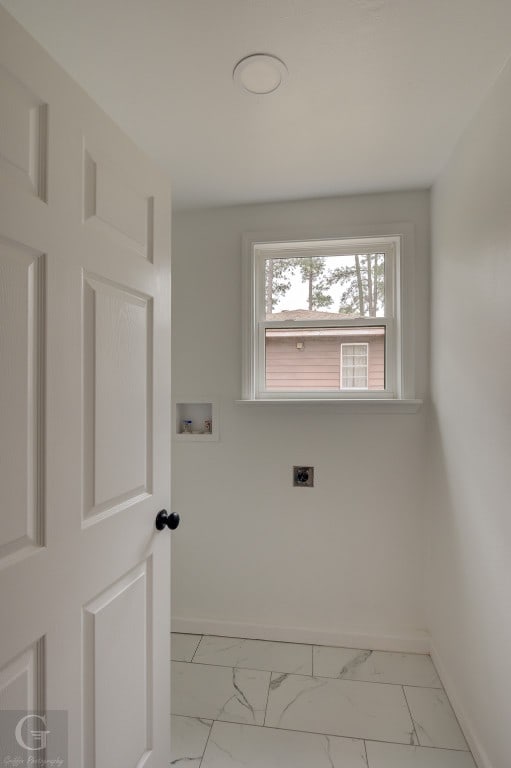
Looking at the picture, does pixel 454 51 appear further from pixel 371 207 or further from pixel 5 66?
pixel 5 66

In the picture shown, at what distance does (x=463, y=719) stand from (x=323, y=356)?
1631 millimetres

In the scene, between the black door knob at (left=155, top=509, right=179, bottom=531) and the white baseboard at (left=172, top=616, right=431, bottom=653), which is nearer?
the black door knob at (left=155, top=509, right=179, bottom=531)

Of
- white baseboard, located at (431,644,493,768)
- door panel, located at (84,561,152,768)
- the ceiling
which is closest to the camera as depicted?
door panel, located at (84,561,152,768)

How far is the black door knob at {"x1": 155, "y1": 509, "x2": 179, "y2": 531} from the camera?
1227 millimetres

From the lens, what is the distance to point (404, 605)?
207 centimetres

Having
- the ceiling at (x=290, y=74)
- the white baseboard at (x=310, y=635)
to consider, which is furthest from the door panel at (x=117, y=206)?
the white baseboard at (x=310, y=635)

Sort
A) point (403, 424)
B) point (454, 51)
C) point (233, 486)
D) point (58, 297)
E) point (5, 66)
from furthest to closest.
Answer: point (233, 486) < point (403, 424) < point (454, 51) < point (58, 297) < point (5, 66)

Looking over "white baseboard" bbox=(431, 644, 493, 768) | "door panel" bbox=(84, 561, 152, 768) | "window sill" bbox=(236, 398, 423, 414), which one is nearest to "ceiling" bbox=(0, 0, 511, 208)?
"window sill" bbox=(236, 398, 423, 414)

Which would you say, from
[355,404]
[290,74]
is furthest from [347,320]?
[290,74]

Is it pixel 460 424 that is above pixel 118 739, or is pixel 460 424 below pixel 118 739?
above

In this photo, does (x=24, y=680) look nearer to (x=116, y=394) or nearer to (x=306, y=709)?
(x=116, y=394)

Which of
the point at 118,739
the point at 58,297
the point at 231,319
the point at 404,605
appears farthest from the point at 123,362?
the point at 404,605

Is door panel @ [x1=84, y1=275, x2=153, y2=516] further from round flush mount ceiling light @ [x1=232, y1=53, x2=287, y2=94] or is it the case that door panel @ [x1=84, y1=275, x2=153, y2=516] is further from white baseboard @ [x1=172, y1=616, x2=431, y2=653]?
white baseboard @ [x1=172, y1=616, x2=431, y2=653]

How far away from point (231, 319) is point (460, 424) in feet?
4.04
